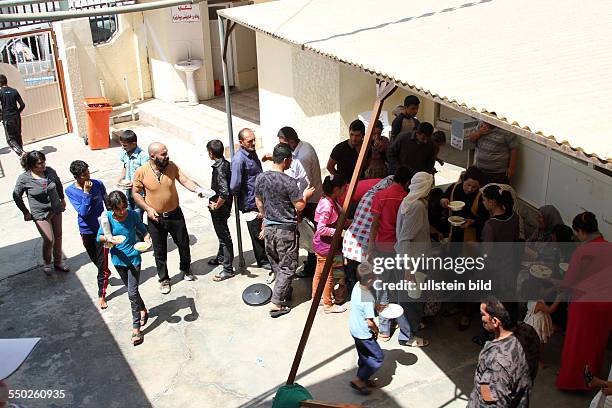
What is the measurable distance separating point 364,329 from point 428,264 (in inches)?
51.8

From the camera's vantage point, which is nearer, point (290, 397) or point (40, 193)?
point (290, 397)

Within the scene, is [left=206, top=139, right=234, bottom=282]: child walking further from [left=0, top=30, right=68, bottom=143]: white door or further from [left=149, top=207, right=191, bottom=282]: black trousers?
[left=0, top=30, right=68, bottom=143]: white door

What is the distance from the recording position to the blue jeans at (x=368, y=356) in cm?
521

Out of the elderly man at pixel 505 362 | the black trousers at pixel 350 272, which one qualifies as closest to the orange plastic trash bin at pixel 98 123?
the black trousers at pixel 350 272

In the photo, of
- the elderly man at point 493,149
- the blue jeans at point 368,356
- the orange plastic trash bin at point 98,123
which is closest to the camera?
the blue jeans at point 368,356

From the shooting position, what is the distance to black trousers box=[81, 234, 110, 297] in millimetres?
6676

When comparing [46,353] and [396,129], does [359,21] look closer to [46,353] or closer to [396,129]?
[396,129]

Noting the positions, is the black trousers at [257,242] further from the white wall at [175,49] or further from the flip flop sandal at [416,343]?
the white wall at [175,49]

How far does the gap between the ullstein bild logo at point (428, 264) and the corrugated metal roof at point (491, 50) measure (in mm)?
1857

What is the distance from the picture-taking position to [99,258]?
693 cm

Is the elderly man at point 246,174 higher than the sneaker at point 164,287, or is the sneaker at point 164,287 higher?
the elderly man at point 246,174

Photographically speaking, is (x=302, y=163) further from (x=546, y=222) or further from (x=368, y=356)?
(x=546, y=222)

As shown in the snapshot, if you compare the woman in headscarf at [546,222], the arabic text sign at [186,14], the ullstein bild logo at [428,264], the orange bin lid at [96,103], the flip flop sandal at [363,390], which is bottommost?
the flip flop sandal at [363,390]

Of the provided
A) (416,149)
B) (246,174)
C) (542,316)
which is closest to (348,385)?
(542,316)
